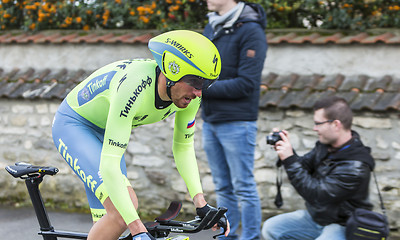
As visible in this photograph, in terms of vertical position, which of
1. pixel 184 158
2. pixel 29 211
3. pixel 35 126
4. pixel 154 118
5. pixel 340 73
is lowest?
pixel 29 211

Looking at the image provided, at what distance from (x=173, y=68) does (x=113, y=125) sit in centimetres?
43

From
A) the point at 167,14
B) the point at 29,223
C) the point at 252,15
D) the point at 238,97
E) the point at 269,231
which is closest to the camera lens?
the point at 269,231

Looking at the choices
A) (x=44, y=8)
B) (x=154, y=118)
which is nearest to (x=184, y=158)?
(x=154, y=118)

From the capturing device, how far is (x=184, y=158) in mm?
3643

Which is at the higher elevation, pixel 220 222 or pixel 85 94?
pixel 85 94

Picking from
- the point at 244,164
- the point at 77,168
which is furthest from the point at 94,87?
the point at 244,164

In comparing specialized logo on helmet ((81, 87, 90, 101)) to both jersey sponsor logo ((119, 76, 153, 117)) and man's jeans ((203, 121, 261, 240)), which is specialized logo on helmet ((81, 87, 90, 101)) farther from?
man's jeans ((203, 121, 261, 240))

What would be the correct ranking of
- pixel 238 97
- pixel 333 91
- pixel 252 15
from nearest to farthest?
pixel 238 97
pixel 252 15
pixel 333 91

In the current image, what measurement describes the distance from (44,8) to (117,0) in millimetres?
1003

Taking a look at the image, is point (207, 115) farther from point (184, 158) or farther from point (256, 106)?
point (184, 158)

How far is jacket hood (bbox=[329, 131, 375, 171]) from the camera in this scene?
13.0 feet

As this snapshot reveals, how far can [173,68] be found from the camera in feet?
10.2

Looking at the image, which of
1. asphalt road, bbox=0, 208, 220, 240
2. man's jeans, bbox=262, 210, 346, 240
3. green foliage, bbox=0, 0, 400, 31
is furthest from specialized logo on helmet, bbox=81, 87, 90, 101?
green foliage, bbox=0, 0, 400, 31

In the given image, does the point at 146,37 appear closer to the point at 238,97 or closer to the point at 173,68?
the point at 238,97
